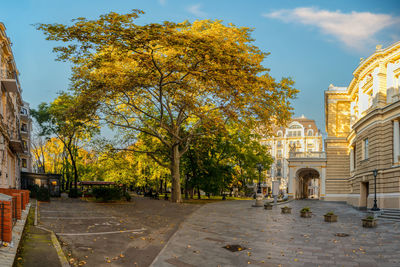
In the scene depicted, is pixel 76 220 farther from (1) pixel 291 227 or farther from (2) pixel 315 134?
(2) pixel 315 134

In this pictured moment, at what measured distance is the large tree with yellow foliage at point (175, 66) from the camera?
53.4 feet

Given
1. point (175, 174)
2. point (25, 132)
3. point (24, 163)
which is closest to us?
point (175, 174)

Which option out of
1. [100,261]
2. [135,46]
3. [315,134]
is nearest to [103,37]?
[135,46]

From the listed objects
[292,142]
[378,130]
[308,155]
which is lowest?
[308,155]

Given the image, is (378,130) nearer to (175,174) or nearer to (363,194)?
(363,194)

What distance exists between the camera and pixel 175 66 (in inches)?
810

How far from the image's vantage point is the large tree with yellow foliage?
641 inches

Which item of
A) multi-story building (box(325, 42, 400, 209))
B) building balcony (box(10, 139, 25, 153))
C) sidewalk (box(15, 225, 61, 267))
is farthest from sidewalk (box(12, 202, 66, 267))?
building balcony (box(10, 139, 25, 153))

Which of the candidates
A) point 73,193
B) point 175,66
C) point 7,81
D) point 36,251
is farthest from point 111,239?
point 73,193

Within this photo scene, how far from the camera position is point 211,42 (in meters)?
17.9

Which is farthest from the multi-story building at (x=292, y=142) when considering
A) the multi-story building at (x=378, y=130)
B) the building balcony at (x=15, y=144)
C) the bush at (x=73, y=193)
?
the building balcony at (x=15, y=144)

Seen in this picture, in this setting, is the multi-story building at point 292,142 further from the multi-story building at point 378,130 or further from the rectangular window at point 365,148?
the rectangular window at point 365,148

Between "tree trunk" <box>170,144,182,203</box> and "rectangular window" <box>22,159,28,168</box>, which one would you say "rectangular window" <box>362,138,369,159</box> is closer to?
"tree trunk" <box>170,144,182,203</box>

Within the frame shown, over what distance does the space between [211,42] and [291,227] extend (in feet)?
33.5
